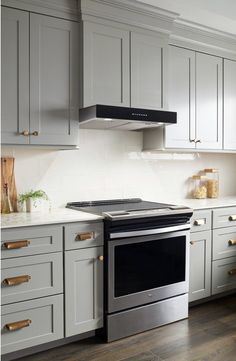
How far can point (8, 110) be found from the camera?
7.97 feet

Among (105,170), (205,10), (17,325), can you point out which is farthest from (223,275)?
(205,10)

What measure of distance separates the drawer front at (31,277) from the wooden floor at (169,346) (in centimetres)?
43

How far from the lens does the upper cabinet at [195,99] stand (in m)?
3.24

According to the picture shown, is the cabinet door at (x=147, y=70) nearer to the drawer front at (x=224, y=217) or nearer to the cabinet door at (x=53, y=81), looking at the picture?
the cabinet door at (x=53, y=81)

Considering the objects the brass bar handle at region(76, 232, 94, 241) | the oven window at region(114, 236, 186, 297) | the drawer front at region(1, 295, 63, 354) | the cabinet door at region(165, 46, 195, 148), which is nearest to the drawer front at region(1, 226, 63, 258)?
the brass bar handle at region(76, 232, 94, 241)

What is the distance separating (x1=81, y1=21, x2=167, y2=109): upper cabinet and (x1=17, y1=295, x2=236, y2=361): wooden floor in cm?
169

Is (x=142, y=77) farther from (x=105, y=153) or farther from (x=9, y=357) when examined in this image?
(x=9, y=357)

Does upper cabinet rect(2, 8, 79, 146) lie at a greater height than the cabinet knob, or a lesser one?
greater

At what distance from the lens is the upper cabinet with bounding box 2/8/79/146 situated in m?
2.42

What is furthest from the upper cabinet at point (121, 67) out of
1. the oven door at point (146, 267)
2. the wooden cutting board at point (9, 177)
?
the oven door at point (146, 267)

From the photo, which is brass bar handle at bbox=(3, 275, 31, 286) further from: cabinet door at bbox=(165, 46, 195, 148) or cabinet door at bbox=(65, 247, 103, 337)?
cabinet door at bbox=(165, 46, 195, 148)

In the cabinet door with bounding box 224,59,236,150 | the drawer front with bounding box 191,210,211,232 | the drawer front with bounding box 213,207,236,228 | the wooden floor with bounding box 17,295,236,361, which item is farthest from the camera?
the cabinet door with bounding box 224,59,236,150

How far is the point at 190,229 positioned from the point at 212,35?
5.98 ft

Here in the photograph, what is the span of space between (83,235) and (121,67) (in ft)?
4.33
